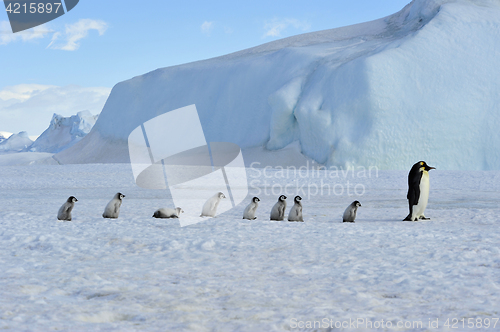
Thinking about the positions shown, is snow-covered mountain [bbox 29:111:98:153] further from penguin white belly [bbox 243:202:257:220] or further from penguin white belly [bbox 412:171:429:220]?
Answer: penguin white belly [bbox 412:171:429:220]

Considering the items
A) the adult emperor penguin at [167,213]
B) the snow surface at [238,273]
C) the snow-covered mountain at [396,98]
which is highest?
the snow-covered mountain at [396,98]

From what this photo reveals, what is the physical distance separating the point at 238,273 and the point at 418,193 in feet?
12.8

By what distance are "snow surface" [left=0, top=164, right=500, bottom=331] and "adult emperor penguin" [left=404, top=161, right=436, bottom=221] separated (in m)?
0.29

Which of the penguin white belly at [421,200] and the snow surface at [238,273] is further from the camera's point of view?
the penguin white belly at [421,200]

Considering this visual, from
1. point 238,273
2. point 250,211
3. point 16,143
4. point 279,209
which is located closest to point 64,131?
point 16,143

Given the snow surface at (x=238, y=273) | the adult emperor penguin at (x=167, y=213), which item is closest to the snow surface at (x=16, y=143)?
the adult emperor penguin at (x=167, y=213)

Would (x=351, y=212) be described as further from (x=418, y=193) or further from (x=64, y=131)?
(x=64, y=131)

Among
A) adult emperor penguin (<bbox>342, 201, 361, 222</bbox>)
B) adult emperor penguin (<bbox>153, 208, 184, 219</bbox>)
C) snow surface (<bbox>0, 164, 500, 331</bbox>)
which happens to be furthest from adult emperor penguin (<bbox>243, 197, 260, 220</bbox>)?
adult emperor penguin (<bbox>342, 201, 361, 222</bbox>)

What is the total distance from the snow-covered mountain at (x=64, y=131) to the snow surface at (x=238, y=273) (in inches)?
1310

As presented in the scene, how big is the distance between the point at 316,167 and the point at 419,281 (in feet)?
41.6

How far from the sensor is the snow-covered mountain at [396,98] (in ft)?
48.4

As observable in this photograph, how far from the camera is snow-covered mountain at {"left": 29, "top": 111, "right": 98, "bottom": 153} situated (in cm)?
3700

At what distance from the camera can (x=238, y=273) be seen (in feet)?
10.1

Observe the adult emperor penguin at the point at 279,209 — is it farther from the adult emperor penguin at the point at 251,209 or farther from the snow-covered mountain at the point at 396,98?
the snow-covered mountain at the point at 396,98
